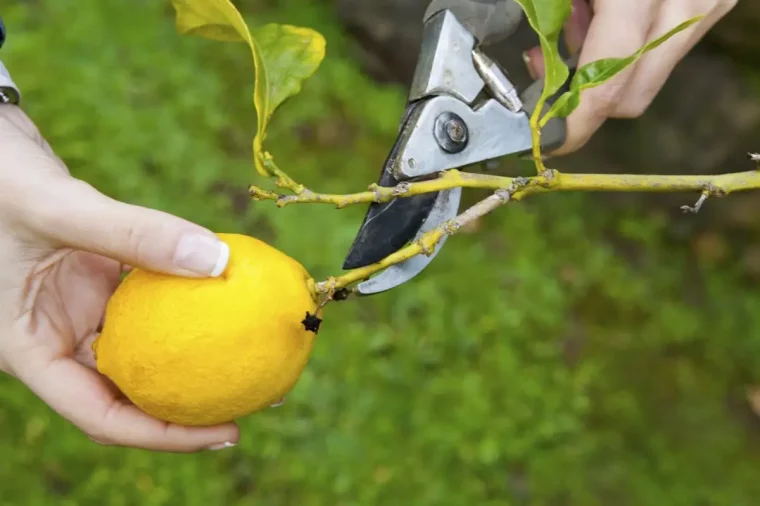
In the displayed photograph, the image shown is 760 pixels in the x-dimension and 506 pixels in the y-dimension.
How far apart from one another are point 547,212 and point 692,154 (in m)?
0.43

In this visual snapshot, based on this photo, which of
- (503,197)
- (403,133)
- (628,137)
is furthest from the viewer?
(628,137)

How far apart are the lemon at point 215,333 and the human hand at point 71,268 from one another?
36 mm

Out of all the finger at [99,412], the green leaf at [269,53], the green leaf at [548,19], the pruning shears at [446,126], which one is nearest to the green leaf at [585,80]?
the green leaf at [548,19]

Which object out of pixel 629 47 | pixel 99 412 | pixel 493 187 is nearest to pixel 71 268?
pixel 99 412

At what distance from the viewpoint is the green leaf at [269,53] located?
3.09 ft

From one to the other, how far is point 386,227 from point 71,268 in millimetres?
573

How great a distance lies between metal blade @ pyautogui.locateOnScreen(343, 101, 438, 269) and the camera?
3.34ft

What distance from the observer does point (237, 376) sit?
0.90m

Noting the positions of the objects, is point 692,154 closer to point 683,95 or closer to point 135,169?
point 683,95

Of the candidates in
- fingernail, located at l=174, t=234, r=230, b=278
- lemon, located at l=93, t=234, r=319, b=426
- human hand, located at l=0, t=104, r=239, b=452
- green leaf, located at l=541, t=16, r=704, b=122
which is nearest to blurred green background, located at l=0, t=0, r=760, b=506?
human hand, located at l=0, t=104, r=239, b=452

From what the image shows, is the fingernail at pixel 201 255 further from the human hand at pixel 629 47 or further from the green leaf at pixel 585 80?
the human hand at pixel 629 47

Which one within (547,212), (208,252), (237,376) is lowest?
(547,212)

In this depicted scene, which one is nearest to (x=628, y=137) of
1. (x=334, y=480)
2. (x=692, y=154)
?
(x=692, y=154)

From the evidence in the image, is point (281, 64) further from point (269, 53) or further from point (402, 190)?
point (402, 190)
